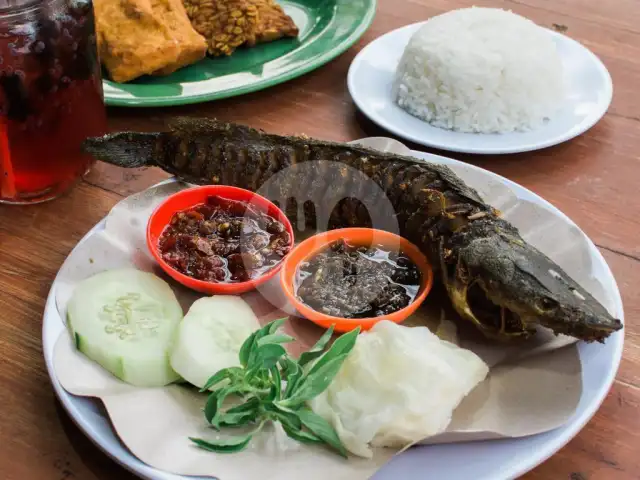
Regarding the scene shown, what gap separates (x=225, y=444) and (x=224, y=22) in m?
1.80

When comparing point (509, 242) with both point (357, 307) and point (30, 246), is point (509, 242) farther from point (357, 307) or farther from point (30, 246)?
point (30, 246)

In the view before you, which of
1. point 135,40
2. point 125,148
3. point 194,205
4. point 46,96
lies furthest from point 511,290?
point 135,40

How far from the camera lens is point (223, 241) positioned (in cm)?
171

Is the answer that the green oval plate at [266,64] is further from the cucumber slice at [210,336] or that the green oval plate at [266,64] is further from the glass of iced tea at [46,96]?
the cucumber slice at [210,336]

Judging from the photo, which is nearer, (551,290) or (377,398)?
(377,398)

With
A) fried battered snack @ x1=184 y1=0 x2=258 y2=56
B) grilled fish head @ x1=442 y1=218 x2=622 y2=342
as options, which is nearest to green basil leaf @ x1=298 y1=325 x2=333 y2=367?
grilled fish head @ x1=442 y1=218 x2=622 y2=342

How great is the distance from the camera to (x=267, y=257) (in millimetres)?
1670

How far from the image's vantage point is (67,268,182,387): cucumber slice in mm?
1346

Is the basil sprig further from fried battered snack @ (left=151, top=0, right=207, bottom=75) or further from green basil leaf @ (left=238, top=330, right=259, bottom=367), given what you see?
fried battered snack @ (left=151, top=0, right=207, bottom=75)

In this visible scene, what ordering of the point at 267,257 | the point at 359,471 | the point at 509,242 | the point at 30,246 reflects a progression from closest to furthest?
1. the point at 359,471
2. the point at 509,242
3. the point at 267,257
4. the point at 30,246

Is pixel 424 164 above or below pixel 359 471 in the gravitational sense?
above

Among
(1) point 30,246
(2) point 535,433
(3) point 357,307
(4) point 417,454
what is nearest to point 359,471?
(4) point 417,454

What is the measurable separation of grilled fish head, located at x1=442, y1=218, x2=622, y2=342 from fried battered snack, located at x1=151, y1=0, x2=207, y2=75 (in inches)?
51.0

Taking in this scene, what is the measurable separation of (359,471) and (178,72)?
5.58 ft
